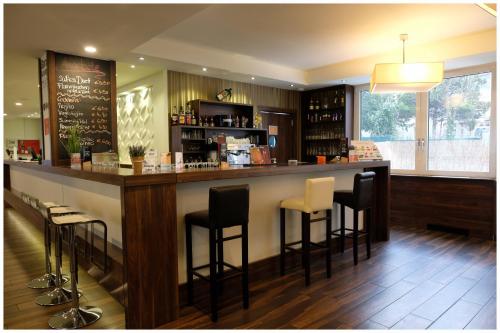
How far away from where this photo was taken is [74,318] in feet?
8.20

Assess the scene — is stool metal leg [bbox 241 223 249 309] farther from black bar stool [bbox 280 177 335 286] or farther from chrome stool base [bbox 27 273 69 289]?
chrome stool base [bbox 27 273 69 289]

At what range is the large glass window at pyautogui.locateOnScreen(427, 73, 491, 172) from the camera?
17.5 ft

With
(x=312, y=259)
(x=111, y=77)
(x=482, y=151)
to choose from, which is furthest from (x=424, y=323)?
(x=111, y=77)

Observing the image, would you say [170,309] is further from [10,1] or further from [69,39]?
[69,39]

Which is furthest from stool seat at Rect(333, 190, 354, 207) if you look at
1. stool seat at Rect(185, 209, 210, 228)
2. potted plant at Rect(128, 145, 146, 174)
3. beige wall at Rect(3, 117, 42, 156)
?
beige wall at Rect(3, 117, 42, 156)

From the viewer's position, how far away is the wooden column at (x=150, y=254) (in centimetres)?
236

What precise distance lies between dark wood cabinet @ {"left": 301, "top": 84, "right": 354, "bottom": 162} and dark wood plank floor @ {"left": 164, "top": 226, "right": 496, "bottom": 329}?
3363 millimetres

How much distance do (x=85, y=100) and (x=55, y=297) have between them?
104 inches

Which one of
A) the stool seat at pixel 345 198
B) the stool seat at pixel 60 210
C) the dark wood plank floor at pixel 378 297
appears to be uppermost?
the stool seat at pixel 60 210

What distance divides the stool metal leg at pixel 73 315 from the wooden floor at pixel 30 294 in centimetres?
6

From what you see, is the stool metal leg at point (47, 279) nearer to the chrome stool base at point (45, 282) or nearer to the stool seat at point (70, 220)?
the chrome stool base at point (45, 282)

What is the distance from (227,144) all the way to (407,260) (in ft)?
7.79

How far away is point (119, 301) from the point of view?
277cm

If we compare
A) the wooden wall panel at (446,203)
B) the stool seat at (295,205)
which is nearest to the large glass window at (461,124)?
the wooden wall panel at (446,203)
